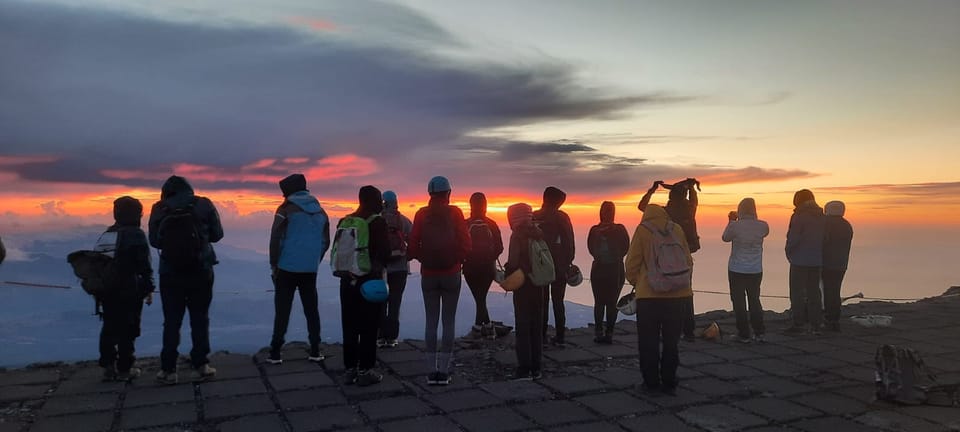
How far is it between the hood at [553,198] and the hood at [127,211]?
499cm

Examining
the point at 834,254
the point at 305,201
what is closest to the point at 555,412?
the point at 305,201

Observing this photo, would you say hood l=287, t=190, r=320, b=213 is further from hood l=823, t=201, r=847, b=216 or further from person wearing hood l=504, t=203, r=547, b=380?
hood l=823, t=201, r=847, b=216

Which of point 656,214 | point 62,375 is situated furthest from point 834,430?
point 62,375

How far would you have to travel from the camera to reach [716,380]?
6.73 m

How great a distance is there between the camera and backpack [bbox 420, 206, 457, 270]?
6.16 metres

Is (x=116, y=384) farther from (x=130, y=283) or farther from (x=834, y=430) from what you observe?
(x=834, y=430)

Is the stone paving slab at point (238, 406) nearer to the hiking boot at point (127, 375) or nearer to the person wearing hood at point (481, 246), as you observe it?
the hiking boot at point (127, 375)

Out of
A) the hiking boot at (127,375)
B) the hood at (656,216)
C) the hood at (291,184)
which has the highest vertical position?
the hood at (291,184)

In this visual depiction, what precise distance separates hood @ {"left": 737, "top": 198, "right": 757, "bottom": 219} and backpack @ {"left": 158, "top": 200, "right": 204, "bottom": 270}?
756 cm

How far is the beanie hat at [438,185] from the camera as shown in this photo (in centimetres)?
627

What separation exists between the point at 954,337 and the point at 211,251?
11.5 meters

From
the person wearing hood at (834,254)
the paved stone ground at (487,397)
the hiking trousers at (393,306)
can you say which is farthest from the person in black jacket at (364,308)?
the person wearing hood at (834,254)

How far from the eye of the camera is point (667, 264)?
5.97m

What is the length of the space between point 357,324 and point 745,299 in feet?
20.0
